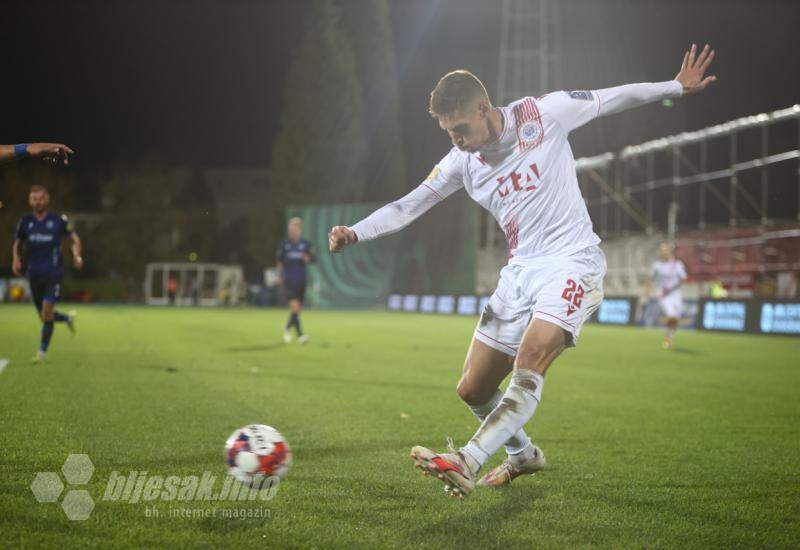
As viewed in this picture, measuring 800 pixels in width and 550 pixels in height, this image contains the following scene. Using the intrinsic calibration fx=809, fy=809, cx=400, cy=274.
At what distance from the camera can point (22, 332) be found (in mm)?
19109

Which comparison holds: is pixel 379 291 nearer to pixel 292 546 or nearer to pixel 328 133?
pixel 328 133

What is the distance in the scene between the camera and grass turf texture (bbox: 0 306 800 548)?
3.97 meters

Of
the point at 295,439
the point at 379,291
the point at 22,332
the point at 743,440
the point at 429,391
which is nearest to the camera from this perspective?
the point at 295,439

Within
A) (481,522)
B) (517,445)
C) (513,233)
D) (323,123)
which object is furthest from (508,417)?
(323,123)

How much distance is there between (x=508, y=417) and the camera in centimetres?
425

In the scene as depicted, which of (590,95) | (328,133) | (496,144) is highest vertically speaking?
(328,133)

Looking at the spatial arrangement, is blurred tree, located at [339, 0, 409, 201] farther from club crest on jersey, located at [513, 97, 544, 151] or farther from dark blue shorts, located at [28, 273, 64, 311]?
club crest on jersey, located at [513, 97, 544, 151]

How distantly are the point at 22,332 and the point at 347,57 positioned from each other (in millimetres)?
41575

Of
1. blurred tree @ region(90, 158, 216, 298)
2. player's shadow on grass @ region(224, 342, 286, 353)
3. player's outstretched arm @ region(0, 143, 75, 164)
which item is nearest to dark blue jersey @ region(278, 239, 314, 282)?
player's shadow on grass @ region(224, 342, 286, 353)

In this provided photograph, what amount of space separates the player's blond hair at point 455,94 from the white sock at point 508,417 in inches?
59.8

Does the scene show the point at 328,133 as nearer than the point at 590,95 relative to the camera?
No

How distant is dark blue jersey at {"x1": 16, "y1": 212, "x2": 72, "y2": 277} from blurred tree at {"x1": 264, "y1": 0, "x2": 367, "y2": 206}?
4368cm

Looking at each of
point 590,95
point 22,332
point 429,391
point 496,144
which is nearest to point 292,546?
point 496,144

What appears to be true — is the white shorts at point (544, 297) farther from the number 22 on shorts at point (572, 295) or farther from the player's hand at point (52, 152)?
the player's hand at point (52, 152)
